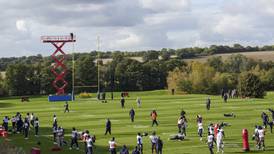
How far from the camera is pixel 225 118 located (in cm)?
5581

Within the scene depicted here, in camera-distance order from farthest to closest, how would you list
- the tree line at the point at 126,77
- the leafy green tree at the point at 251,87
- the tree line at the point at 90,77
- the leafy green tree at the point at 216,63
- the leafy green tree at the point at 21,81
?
1. the leafy green tree at the point at 216,63
2. the tree line at the point at 90,77
3. the leafy green tree at the point at 21,81
4. the tree line at the point at 126,77
5. the leafy green tree at the point at 251,87

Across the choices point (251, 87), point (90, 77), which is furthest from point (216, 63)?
point (251, 87)

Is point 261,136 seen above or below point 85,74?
below

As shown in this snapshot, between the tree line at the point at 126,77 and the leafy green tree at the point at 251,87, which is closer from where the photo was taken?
the leafy green tree at the point at 251,87

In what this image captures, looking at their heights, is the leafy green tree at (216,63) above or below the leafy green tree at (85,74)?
above

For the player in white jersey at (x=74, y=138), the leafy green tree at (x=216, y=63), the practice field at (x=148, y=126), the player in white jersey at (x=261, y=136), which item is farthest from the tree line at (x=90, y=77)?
the player in white jersey at (x=261, y=136)

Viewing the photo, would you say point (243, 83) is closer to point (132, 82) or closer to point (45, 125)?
point (132, 82)

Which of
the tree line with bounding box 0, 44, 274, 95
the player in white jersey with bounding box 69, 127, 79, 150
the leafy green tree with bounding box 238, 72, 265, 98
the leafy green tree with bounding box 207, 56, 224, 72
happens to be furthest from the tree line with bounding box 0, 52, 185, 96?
the player in white jersey with bounding box 69, 127, 79, 150

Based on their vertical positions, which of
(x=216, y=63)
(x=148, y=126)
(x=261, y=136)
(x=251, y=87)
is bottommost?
(x=148, y=126)

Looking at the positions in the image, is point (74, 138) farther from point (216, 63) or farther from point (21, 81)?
point (216, 63)

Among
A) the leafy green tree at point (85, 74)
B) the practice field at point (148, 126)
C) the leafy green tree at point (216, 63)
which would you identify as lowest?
the practice field at point (148, 126)

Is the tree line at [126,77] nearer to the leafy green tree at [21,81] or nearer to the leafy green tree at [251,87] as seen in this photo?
the leafy green tree at [21,81]

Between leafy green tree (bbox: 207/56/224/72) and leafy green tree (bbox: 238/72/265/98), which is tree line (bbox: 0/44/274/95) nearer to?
leafy green tree (bbox: 207/56/224/72)

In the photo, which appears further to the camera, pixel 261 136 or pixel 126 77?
pixel 126 77
